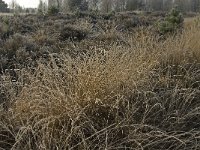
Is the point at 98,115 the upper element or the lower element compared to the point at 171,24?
lower

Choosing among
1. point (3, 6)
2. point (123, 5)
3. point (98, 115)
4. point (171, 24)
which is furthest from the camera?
point (123, 5)

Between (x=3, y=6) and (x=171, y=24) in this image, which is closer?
(x=171, y=24)

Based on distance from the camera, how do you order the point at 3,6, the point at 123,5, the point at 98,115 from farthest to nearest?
the point at 123,5
the point at 3,6
the point at 98,115

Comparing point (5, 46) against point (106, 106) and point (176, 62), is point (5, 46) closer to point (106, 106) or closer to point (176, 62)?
point (176, 62)

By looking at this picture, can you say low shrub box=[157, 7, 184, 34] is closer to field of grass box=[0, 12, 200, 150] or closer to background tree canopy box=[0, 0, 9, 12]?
field of grass box=[0, 12, 200, 150]

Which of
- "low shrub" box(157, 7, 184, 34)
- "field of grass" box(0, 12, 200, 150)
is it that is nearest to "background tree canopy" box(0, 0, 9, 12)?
"low shrub" box(157, 7, 184, 34)

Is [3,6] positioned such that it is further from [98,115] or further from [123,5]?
[98,115]

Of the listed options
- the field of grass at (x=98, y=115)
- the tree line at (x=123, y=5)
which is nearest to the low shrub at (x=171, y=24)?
the field of grass at (x=98, y=115)

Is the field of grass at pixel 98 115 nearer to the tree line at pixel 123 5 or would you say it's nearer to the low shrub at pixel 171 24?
the low shrub at pixel 171 24

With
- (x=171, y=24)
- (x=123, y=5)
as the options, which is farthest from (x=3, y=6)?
(x=171, y=24)

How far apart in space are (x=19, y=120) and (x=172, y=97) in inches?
52.7

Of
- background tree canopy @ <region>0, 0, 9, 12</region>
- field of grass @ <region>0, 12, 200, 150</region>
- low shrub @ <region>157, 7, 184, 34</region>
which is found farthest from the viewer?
background tree canopy @ <region>0, 0, 9, 12</region>

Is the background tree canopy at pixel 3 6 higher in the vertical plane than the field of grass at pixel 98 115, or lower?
higher

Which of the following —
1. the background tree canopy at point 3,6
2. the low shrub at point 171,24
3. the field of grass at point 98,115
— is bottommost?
the field of grass at point 98,115
